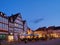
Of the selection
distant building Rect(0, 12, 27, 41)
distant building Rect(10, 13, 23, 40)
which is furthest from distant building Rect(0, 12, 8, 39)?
distant building Rect(10, 13, 23, 40)

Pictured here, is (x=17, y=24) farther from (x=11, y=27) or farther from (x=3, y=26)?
(x=3, y=26)

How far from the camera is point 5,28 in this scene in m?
68.9

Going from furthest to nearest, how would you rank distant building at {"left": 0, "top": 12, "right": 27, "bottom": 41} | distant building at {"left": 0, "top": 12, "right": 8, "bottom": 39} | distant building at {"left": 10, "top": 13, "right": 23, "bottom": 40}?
1. distant building at {"left": 10, "top": 13, "right": 23, "bottom": 40}
2. distant building at {"left": 0, "top": 12, "right": 27, "bottom": 41}
3. distant building at {"left": 0, "top": 12, "right": 8, "bottom": 39}

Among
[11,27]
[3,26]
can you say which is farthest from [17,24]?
[3,26]

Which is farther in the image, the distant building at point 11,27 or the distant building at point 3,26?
the distant building at point 11,27

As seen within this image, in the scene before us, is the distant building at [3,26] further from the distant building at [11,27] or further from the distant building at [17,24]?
the distant building at [17,24]

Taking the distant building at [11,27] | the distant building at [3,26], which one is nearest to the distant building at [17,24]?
the distant building at [11,27]

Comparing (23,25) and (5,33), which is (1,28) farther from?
(23,25)

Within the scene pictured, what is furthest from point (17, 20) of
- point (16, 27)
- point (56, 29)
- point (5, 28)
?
point (56, 29)

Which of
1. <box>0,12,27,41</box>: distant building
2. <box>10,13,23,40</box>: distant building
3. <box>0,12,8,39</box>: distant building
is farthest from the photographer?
<box>10,13,23,40</box>: distant building

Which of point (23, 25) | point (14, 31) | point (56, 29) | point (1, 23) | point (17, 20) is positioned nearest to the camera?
point (1, 23)

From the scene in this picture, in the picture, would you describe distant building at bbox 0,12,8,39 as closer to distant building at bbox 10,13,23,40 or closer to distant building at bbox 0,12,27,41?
distant building at bbox 0,12,27,41

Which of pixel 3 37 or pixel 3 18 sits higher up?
pixel 3 18

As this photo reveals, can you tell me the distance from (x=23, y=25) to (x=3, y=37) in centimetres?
2325
